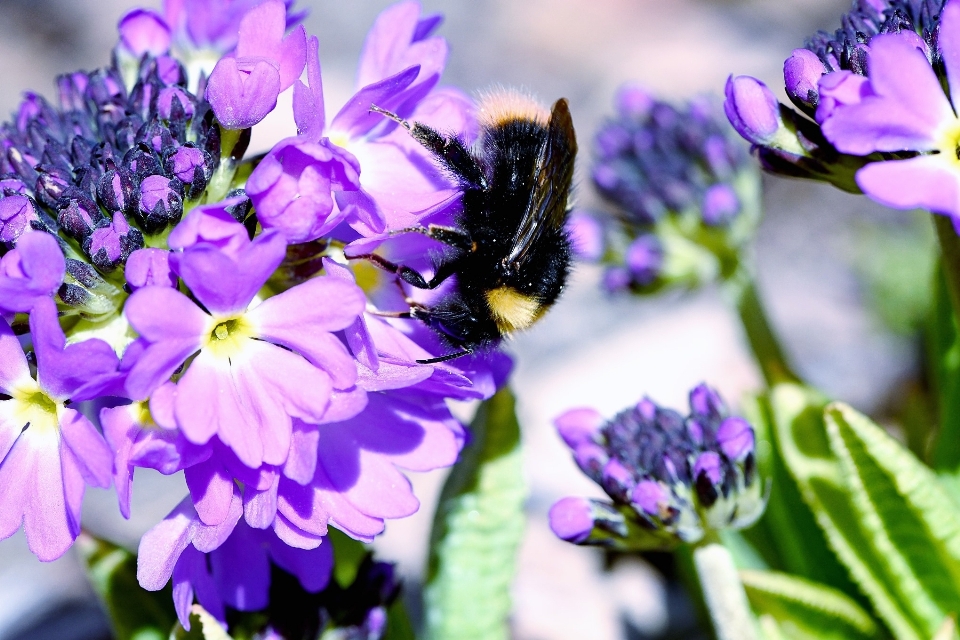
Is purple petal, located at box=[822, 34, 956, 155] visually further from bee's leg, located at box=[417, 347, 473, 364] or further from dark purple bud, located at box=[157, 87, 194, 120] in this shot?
dark purple bud, located at box=[157, 87, 194, 120]

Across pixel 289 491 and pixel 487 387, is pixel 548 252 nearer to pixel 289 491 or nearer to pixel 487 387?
pixel 487 387

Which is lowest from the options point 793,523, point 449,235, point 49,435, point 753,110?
point 793,523

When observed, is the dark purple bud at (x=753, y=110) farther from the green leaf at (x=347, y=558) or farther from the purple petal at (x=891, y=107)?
the green leaf at (x=347, y=558)

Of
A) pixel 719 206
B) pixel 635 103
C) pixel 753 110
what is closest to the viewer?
pixel 753 110

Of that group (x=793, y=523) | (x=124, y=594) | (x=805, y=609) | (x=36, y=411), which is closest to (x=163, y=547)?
(x=36, y=411)

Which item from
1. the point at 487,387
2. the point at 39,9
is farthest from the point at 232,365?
the point at 39,9

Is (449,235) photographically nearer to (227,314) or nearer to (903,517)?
(227,314)

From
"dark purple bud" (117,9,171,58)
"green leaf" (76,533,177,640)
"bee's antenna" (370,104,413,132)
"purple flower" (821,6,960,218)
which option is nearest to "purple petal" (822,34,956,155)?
"purple flower" (821,6,960,218)
